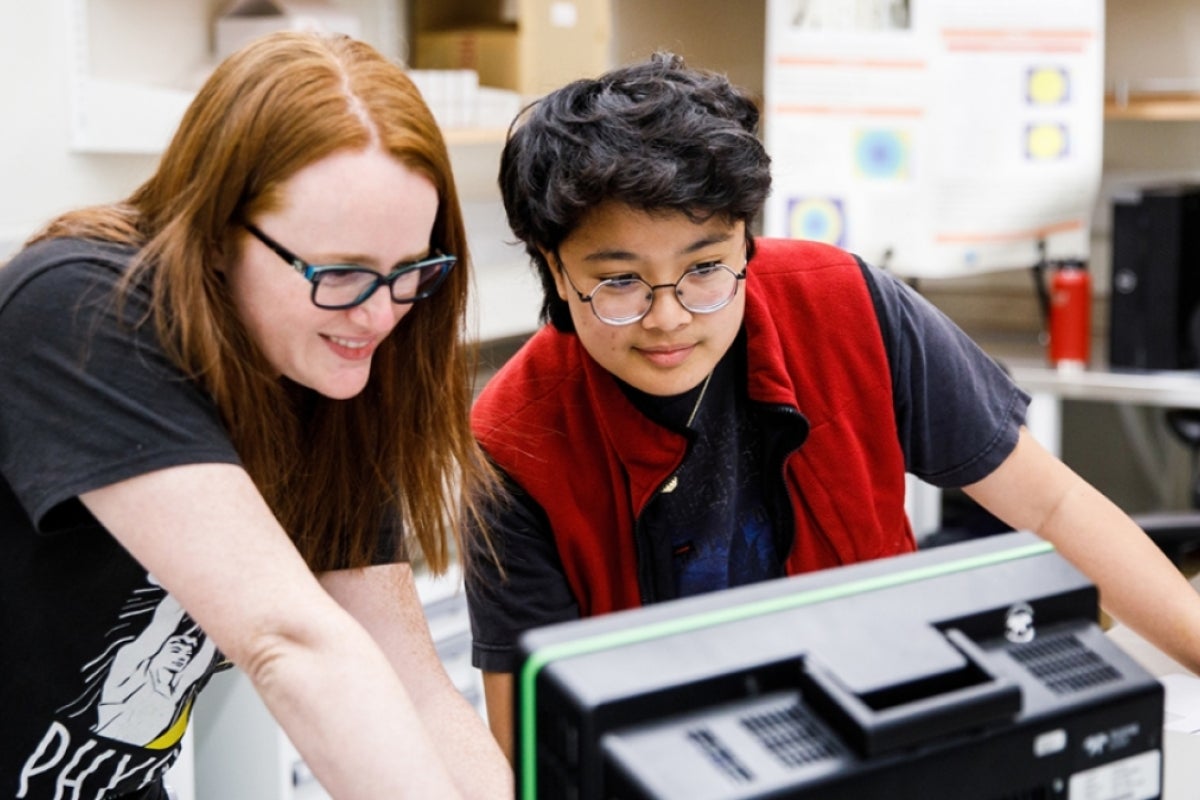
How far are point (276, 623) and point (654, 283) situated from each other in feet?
1.63

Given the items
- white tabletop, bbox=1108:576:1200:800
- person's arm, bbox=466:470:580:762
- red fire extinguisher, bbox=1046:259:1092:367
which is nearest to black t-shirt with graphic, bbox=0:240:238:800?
person's arm, bbox=466:470:580:762

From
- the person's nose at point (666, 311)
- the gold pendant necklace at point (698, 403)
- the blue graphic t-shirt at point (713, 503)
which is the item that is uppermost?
the person's nose at point (666, 311)

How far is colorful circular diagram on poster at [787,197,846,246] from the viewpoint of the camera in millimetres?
3363

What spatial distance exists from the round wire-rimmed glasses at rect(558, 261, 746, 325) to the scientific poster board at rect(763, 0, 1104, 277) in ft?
6.55

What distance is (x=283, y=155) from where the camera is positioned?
3.49ft

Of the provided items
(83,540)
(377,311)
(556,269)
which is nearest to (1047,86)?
(556,269)

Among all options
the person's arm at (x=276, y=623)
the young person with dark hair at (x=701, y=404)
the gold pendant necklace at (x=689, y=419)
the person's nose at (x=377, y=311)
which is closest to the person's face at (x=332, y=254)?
the person's nose at (x=377, y=311)

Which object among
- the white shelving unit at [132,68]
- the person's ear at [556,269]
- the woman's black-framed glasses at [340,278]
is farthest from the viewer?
the white shelving unit at [132,68]

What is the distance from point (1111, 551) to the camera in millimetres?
1460

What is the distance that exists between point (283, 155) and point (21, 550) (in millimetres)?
352

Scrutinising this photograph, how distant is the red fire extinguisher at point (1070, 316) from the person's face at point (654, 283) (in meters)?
2.18

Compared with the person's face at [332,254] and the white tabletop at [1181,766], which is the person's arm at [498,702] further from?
the white tabletop at [1181,766]

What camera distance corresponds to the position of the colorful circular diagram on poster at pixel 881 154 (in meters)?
3.36

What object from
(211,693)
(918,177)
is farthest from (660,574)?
(918,177)
